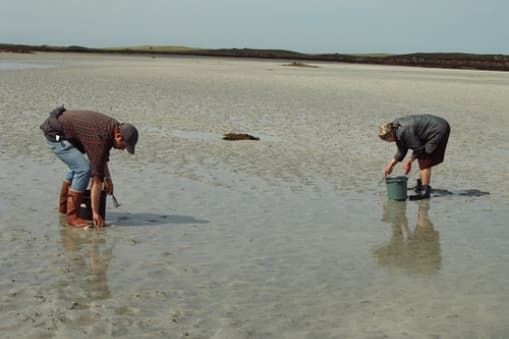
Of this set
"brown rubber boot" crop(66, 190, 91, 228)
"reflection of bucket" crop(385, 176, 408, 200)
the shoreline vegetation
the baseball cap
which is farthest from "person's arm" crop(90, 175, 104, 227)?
the shoreline vegetation

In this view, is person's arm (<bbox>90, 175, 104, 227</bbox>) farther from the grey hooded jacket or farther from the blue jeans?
the grey hooded jacket

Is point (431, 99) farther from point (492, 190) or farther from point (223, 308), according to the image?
point (223, 308)

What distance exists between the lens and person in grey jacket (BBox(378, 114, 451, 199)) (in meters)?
9.65

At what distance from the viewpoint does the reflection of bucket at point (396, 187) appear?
951cm

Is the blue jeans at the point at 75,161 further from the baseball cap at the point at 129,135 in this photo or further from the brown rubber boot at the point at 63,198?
the baseball cap at the point at 129,135

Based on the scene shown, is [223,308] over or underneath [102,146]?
underneath

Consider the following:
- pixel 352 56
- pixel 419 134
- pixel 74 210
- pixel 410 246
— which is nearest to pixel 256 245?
pixel 410 246

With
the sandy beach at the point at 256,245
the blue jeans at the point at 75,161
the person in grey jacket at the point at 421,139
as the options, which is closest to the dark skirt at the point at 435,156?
the person in grey jacket at the point at 421,139

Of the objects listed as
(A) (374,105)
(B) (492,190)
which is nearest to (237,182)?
(B) (492,190)

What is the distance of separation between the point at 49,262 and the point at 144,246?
3.19ft

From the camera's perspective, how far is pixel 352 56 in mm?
116250

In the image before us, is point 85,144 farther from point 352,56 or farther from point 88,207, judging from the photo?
point 352,56

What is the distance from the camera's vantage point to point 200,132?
52.3ft

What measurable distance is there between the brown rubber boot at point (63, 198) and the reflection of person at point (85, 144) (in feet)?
0.56
